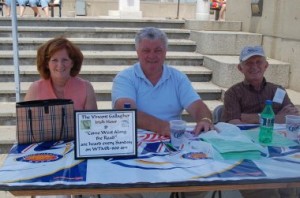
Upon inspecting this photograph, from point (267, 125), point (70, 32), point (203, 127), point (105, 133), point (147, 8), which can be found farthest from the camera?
point (147, 8)

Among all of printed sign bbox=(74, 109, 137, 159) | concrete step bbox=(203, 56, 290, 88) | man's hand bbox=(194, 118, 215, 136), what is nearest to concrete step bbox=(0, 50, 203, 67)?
concrete step bbox=(203, 56, 290, 88)

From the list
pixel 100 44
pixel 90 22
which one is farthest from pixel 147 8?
pixel 100 44

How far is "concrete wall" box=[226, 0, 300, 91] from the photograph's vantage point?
479 centimetres

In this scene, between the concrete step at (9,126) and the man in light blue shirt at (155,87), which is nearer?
the man in light blue shirt at (155,87)

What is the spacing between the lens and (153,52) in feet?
8.59

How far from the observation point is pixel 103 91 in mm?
4699

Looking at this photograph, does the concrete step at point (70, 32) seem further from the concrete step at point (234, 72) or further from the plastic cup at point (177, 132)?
the plastic cup at point (177, 132)

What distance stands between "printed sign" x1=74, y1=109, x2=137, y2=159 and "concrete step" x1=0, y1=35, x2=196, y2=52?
4116 millimetres

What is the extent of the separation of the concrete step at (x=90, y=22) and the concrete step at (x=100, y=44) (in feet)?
1.80

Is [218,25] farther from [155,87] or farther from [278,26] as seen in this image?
[155,87]

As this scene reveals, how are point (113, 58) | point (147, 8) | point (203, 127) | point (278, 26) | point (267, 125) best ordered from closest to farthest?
1. point (267, 125)
2. point (203, 127)
3. point (278, 26)
4. point (113, 58)
5. point (147, 8)

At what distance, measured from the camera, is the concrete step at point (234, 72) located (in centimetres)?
470

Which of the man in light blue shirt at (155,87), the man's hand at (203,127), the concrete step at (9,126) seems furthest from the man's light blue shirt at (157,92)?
the concrete step at (9,126)

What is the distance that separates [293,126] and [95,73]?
3311 mm
